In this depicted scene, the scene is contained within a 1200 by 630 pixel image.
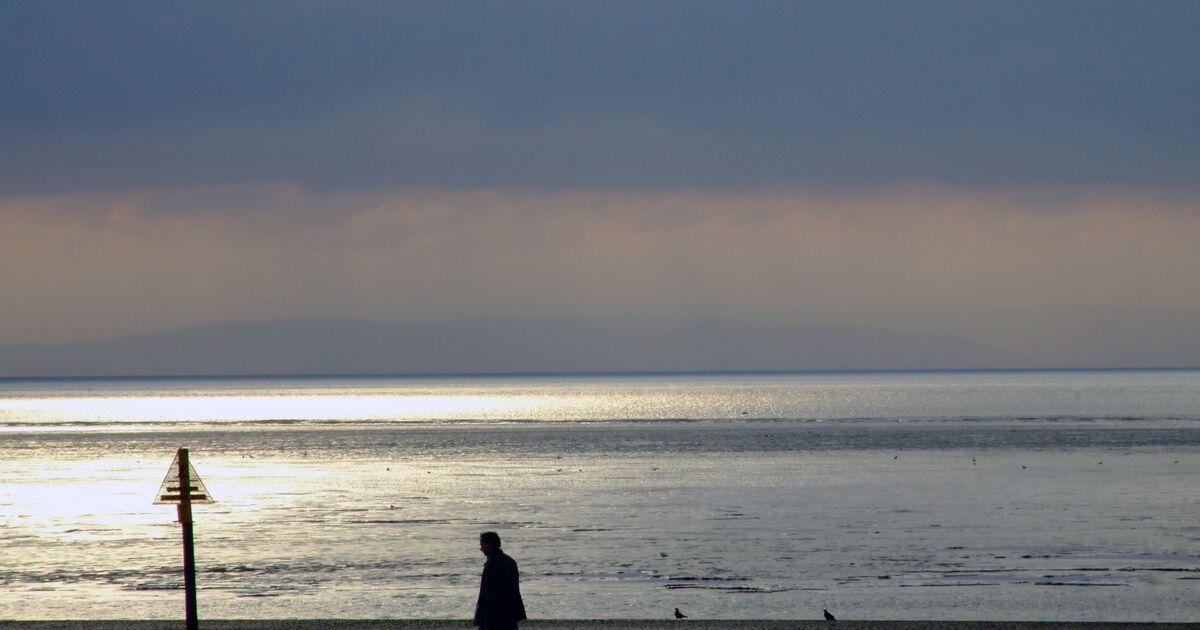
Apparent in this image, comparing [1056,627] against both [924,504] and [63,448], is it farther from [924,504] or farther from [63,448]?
[63,448]

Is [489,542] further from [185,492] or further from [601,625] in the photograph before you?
[601,625]

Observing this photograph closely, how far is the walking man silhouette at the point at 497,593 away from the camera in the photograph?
19.2m

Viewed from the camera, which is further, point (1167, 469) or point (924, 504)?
point (1167, 469)

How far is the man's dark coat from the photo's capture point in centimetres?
1922

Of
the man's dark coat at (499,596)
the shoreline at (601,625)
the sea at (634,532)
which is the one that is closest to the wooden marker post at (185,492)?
the man's dark coat at (499,596)

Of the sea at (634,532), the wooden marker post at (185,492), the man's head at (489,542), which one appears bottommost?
the sea at (634,532)

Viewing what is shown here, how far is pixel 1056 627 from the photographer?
26.2 m

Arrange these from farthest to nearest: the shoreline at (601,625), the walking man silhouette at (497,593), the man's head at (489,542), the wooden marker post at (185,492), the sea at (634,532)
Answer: the sea at (634,532) < the shoreline at (601,625) < the wooden marker post at (185,492) < the walking man silhouette at (497,593) < the man's head at (489,542)

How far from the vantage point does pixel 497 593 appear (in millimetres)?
19234

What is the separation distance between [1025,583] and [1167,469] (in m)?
47.5

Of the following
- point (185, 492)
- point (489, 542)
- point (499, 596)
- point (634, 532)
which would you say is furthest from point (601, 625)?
point (634, 532)

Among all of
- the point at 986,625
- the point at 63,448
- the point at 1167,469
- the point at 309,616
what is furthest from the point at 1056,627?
the point at 63,448

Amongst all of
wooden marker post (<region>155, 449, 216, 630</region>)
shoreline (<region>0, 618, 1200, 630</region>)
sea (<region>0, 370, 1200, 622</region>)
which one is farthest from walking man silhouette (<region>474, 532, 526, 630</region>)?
sea (<region>0, 370, 1200, 622</region>)

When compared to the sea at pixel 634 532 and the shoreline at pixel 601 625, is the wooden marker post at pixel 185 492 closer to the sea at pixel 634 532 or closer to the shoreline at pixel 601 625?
the shoreline at pixel 601 625
